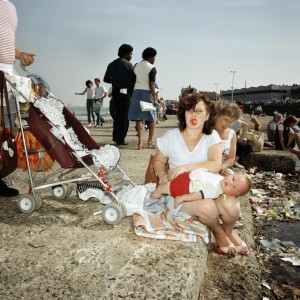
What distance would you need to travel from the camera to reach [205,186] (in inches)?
92.9

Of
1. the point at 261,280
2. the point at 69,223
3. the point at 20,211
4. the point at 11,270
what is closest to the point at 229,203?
the point at 261,280

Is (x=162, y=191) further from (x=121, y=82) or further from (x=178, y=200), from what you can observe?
(x=121, y=82)

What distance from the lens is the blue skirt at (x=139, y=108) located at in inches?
244

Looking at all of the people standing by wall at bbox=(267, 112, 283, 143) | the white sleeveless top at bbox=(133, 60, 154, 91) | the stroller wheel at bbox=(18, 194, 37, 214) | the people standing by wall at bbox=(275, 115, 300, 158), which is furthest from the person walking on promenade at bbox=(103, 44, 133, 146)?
the people standing by wall at bbox=(267, 112, 283, 143)

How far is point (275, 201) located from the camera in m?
4.61

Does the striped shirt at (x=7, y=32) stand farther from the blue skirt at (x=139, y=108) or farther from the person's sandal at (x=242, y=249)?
the blue skirt at (x=139, y=108)

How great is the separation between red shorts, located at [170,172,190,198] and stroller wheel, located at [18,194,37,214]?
1.20m

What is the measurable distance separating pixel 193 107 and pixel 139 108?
3654 millimetres

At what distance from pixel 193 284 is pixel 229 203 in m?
0.79

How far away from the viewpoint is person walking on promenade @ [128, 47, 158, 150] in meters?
6.03

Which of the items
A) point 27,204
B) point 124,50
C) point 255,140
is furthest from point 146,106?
point 27,204

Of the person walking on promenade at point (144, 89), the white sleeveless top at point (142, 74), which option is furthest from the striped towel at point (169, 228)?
the white sleeveless top at point (142, 74)

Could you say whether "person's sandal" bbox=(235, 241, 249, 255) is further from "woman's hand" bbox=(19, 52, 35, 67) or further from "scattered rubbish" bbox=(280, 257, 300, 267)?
"woman's hand" bbox=(19, 52, 35, 67)

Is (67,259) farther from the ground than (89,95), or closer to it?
closer to it
